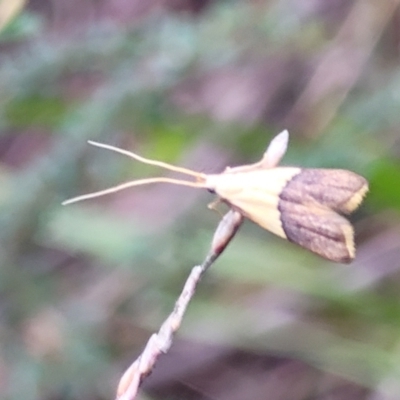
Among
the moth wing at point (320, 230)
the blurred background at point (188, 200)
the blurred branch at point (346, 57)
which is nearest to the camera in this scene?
the moth wing at point (320, 230)

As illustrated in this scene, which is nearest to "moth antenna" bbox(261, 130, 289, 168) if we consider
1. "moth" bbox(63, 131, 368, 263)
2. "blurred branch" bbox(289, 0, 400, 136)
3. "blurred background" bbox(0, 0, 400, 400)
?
"moth" bbox(63, 131, 368, 263)

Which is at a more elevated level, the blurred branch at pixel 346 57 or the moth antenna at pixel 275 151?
the moth antenna at pixel 275 151

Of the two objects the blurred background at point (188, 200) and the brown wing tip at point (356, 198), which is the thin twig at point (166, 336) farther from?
the blurred background at point (188, 200)

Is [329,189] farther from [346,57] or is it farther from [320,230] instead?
[346,57]

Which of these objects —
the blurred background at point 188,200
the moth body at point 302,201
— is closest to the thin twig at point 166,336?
the moth body at point 302,201

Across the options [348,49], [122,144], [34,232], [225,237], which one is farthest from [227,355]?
[225,237]

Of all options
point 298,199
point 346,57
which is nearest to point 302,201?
point 298,199
